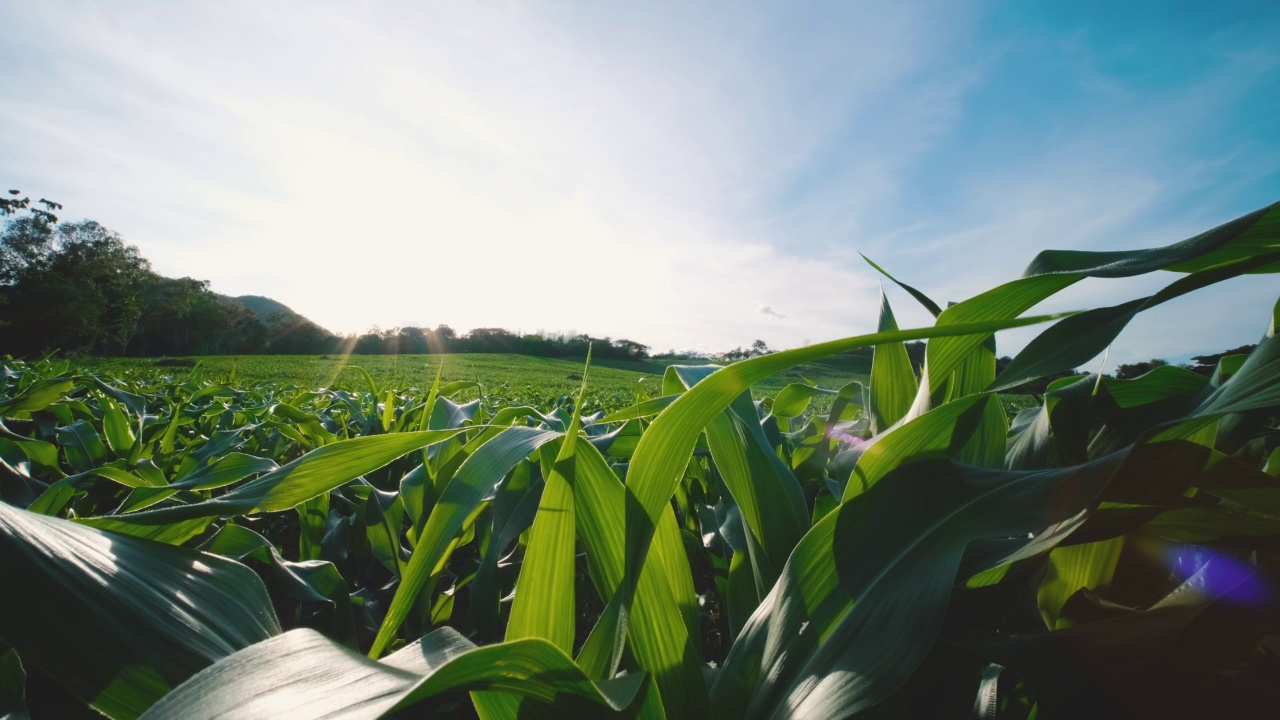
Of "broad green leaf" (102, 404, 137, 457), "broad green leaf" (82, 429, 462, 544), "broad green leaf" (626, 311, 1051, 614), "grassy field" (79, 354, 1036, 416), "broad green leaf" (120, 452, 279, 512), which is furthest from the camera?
"grassy field" (79, 354, 1036, 416)

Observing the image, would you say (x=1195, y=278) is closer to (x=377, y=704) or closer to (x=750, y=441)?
(x=750, y=441)

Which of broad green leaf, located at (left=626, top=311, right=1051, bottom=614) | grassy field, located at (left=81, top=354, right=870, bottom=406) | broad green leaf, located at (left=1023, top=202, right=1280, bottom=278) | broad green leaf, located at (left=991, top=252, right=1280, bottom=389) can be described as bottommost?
grassy field, located at (left=81, top=354, right=870, bottom=406)

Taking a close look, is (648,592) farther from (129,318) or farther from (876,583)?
(129,318)

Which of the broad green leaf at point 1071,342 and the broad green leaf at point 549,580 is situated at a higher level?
the broad green leaf at point 1071,342

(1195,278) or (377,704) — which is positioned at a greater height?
(1195,278)

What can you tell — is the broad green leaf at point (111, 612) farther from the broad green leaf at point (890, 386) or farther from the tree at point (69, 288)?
the tree at point (69, 288)

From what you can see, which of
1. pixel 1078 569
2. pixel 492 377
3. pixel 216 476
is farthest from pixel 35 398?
pixel 492 377

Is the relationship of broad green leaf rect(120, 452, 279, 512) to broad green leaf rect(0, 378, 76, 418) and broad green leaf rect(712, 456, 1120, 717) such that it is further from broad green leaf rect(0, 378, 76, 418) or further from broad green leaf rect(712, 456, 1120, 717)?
broad green leaf rect(0, 378, 76, 418)

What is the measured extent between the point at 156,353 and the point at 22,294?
990 centimetres

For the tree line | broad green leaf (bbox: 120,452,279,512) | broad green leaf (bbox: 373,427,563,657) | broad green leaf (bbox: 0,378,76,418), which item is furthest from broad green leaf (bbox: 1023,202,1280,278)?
the tree line

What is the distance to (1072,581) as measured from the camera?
0.38m

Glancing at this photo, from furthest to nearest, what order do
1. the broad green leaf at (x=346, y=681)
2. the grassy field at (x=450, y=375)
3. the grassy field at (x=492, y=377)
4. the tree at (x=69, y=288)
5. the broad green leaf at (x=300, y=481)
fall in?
the tree at (x=69, y=288), the grassy field at (x=450, y=375), the grassy field at (x=492, y=377), the broad green leaf at (x=300, y=481), the broad green leaf at (x=346, y=681)

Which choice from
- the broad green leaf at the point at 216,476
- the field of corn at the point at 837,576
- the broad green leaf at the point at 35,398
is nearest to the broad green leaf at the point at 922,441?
the field of corn at the point at 837,576

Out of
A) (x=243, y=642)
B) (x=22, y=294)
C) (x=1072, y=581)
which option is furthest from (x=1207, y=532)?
(x=22, y=294)
